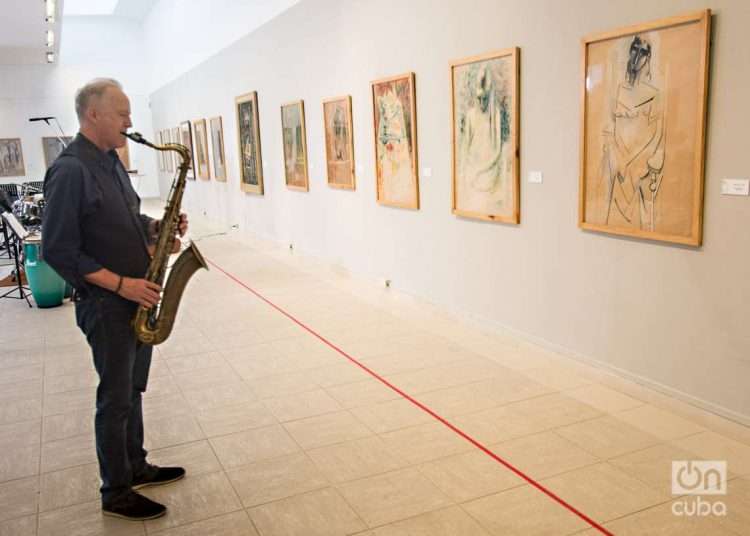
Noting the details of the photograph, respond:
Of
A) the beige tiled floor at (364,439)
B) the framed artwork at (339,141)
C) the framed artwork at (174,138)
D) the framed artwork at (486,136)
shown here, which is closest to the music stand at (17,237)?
the beige tiled floor at (364,439)

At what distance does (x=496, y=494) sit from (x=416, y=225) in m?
4.54

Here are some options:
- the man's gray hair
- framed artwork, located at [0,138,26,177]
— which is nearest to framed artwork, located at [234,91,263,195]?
the man's gray hair

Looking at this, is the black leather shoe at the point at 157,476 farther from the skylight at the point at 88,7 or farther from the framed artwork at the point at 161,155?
the skylight at the point at 88,7

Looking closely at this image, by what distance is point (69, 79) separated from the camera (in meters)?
23.4

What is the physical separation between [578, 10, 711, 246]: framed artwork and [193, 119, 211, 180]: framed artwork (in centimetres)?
1360

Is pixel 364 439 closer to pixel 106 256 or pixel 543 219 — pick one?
pixel 106 256

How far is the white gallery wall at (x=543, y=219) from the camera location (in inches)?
162

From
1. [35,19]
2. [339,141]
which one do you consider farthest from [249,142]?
[35,19]

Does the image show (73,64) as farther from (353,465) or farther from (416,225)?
(353,465)

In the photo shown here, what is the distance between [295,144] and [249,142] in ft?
9.10

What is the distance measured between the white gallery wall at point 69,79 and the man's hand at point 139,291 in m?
22.0

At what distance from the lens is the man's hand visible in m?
3.27

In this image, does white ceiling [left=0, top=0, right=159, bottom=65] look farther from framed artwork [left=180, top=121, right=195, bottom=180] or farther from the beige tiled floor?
the beige tiled floor

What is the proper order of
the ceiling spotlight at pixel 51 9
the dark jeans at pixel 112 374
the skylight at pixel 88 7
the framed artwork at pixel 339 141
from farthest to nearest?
the skylight at pixel 88 7
the ceiling spotlight at pixel 51 9
the framed artwork at pixel 339 141
the dark jeans at pixel 112 374
